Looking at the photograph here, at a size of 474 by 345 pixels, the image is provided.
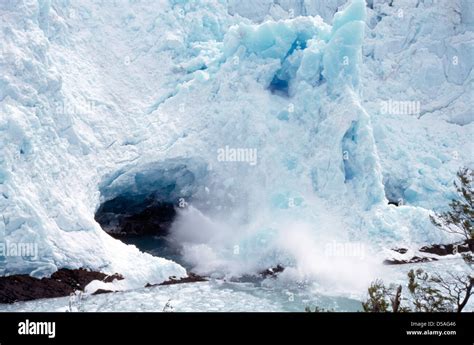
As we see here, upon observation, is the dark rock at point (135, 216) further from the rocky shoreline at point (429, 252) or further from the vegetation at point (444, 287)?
the vegetation at point (444, 287)

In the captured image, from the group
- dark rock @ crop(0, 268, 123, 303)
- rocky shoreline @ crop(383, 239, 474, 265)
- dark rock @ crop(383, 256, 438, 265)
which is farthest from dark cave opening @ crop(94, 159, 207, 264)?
rocky shoreline @ crop(383, 239, 474, 265)

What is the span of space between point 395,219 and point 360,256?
1.62 m

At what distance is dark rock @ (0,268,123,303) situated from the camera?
1038cm

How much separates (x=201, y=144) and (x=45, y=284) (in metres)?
6.02

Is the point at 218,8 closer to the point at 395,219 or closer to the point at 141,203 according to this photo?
the point at 141,203

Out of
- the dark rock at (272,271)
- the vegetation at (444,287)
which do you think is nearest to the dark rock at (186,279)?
the dark rock at (272,271)

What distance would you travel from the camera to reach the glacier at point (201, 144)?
39.3ft

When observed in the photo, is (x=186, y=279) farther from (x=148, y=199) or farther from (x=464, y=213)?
(x=464, y=213)

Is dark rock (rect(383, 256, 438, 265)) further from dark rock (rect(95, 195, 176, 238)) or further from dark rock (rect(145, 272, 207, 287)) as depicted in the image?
dark rock (rect(95, 195, 176, 238))

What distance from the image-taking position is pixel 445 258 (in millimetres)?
15070

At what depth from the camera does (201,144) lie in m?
15.4

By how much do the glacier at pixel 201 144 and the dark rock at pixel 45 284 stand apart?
0.67 feet
